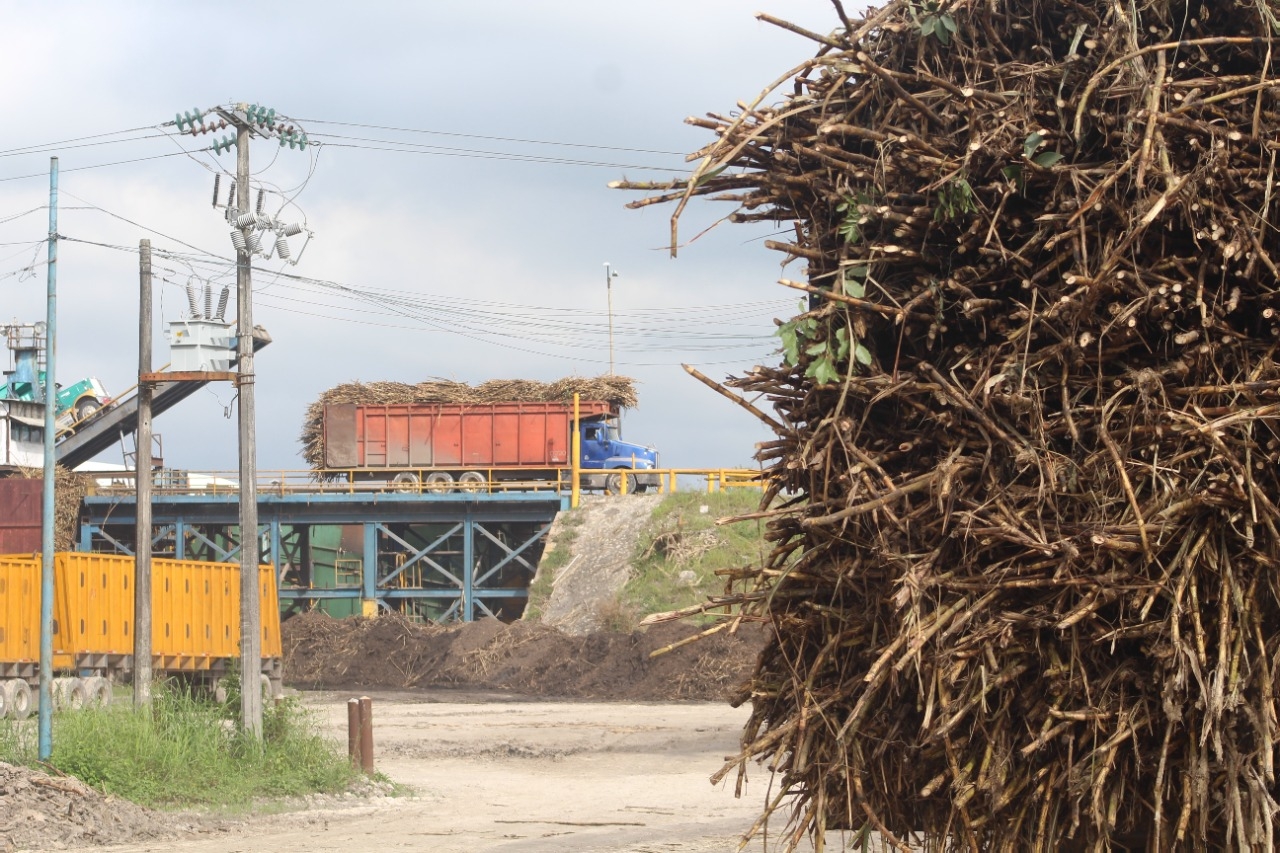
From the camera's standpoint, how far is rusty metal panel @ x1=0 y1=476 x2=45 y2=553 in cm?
3931

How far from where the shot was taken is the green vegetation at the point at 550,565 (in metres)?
38.9

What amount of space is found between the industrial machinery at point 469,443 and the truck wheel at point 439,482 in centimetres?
3

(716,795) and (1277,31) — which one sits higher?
(1277,31)

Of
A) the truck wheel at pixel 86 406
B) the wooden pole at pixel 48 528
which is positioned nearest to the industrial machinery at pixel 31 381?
the truck wheel at pixel 86 406

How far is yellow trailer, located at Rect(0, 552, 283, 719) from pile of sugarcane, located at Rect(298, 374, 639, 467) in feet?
63.8

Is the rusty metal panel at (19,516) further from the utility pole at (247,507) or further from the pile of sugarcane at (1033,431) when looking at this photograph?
the pile of sugarcane at (1033,431)

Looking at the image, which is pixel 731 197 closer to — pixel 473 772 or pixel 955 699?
pixel 955 699

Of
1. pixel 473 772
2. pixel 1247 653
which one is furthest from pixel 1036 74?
pixel 473 772

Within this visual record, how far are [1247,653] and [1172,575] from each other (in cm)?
30

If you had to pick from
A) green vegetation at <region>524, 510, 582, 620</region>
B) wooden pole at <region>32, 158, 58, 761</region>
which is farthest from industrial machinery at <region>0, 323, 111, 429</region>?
wooden pole at <region>32, 158, 58, 761</region>

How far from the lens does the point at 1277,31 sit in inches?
165

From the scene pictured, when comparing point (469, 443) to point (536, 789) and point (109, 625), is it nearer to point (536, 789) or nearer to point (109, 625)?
point (109, 625)

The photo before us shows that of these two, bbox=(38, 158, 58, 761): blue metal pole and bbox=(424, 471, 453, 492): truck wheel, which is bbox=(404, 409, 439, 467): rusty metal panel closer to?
bbox=(424, 471, 453, 492): truck wheel

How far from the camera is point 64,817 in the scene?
12.9 meters
